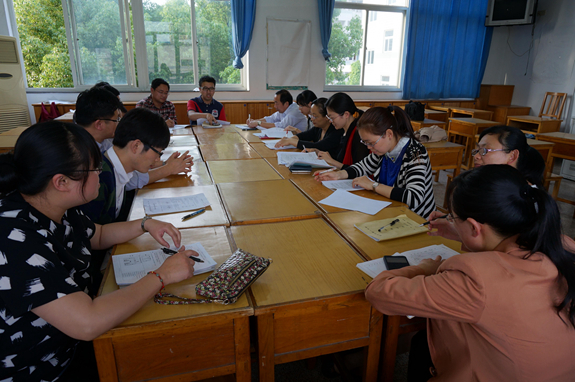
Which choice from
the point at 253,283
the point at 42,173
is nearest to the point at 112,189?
the point at 42,173

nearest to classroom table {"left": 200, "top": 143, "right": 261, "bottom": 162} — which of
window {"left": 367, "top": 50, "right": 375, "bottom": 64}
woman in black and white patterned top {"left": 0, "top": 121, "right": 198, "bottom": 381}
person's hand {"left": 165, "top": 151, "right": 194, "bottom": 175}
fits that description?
person's hand {"left": 165, "top": 151, "right": 194, "bottom": 175}

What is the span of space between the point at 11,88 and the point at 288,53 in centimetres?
398

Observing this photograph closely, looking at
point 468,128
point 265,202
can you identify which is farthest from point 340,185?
point 468,128

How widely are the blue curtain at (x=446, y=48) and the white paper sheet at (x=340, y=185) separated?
542 centimetres

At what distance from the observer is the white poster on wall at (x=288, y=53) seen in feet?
19.9

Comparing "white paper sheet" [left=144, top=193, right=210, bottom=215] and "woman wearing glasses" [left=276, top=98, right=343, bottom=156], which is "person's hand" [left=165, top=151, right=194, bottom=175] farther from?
"woman wearing glasses" [left=276, top=98, right=343, bottom=156]

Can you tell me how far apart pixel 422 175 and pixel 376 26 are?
571 cm

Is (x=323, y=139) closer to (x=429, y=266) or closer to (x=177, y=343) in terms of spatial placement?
(x=429, y=266)

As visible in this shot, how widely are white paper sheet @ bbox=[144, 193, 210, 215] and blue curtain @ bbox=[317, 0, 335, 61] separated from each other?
205 inches

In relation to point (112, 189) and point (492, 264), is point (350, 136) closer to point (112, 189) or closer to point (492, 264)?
point (112, 189)

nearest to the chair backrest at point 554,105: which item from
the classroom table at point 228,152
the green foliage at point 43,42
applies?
the classroom table at point 228,152

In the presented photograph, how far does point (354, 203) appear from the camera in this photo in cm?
180

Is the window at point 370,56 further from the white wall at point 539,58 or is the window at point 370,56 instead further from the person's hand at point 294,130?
the person's hand at point 294,130

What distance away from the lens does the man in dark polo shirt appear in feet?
14.9
